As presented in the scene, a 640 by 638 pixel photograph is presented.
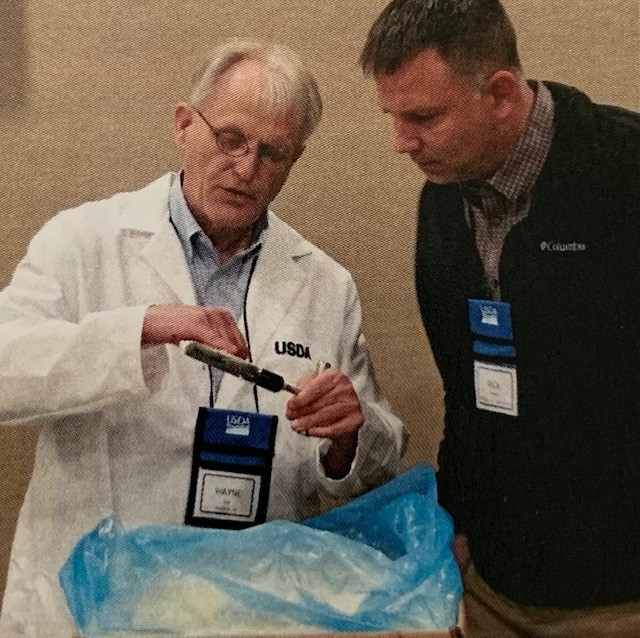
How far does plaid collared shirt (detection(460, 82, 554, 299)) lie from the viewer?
5.51ft

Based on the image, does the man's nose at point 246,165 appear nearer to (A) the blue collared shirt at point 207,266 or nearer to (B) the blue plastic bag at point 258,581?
(A) the blue collared shirt at point 207,266

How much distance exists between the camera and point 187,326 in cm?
153

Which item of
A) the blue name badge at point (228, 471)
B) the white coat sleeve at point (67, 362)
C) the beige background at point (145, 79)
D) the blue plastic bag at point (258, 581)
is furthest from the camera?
the beige background at point (145, 79)

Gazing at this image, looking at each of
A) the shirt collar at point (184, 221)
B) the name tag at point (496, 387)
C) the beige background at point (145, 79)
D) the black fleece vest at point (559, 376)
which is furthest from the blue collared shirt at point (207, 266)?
the name tag at point (496, 387)

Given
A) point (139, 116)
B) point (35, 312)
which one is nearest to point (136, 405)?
point (35, 312)

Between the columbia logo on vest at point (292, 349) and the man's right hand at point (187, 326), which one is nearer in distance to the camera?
the man's right hand at point (187, 326)

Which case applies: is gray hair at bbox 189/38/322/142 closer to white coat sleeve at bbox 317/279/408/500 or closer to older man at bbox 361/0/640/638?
older man at bbox 361/0/640/638

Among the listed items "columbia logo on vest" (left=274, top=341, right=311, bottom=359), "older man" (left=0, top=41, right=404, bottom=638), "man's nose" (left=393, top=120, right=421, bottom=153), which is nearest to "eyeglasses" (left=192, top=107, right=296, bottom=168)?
"older man" (left=0, top=41, right=404, bottom=638)

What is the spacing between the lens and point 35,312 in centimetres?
156

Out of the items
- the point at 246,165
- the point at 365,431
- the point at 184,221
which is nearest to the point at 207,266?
the point at 184,221

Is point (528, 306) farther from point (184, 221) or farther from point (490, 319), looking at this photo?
point (184, 221)

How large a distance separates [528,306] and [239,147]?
0.61m

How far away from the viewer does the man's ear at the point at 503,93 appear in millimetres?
1692

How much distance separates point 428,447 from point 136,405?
58 centimetres
